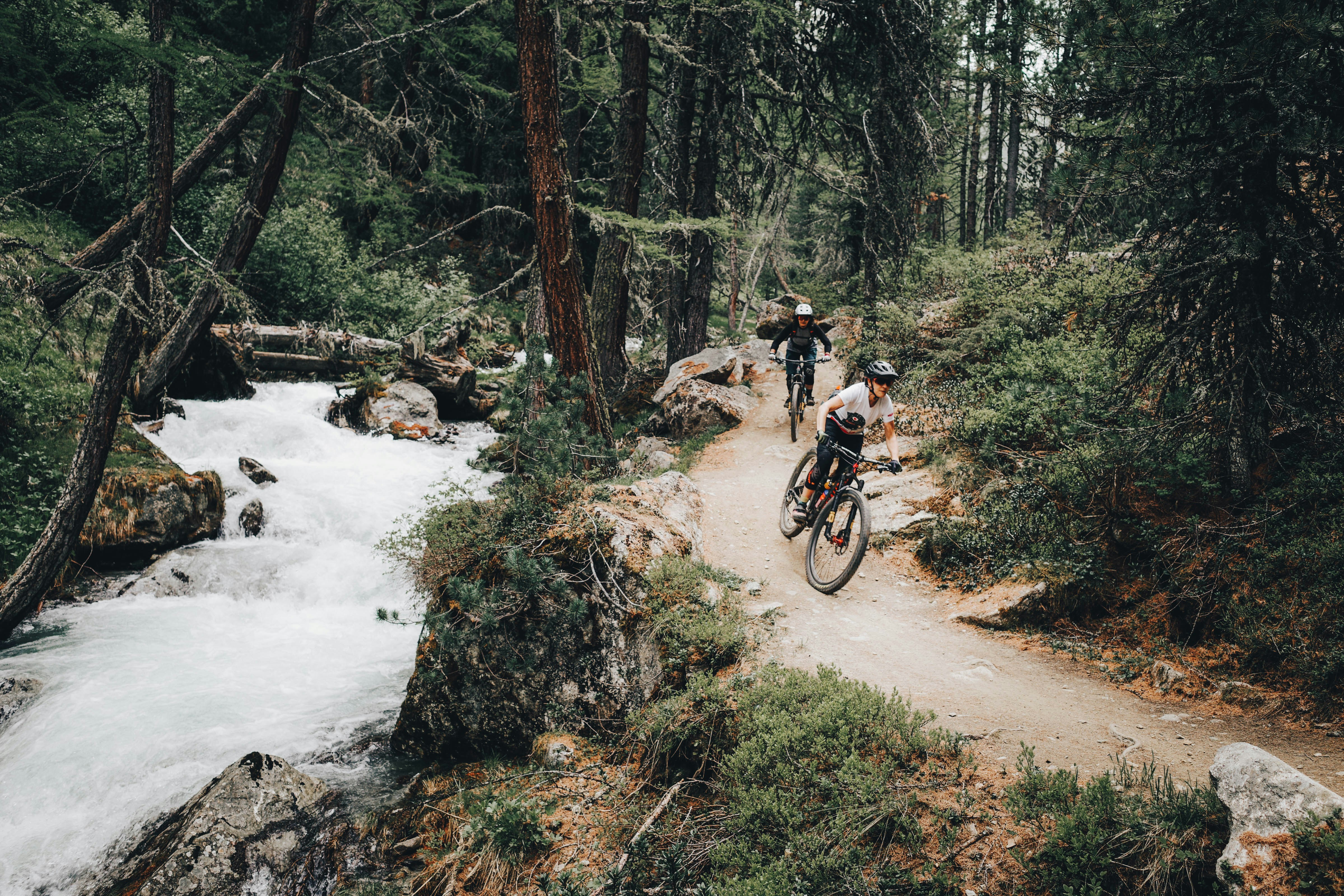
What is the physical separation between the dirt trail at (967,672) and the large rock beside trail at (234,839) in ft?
13.6

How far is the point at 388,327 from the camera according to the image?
19.1 metres

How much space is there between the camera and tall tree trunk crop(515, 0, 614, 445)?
24.2 feet

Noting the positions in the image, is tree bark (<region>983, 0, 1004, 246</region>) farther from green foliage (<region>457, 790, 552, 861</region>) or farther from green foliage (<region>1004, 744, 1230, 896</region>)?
green foliage (<region>457, 790, 552, 861</region>)

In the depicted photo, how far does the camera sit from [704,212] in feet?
47.3

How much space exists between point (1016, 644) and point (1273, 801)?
3076mm

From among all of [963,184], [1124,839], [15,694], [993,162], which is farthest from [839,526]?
[963,184]

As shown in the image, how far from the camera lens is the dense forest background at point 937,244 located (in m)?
5.27

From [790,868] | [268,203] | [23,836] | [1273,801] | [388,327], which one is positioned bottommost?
[23,836]

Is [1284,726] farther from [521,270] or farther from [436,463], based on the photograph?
[436,463]

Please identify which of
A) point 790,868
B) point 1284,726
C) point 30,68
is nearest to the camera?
point 790,868

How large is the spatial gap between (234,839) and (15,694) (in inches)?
152

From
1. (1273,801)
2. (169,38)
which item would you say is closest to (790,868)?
(1273,801)

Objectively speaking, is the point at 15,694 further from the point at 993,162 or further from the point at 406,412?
the point at 993,162

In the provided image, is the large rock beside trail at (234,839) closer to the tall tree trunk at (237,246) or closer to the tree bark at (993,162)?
the tall tree trunk at (237,246)
